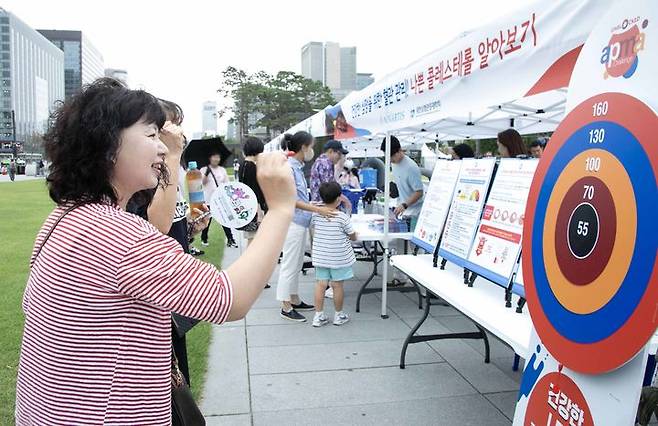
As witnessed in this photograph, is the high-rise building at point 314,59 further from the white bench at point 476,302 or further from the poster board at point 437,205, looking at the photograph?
the white bench at point 476,302

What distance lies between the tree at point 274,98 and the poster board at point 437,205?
164ft

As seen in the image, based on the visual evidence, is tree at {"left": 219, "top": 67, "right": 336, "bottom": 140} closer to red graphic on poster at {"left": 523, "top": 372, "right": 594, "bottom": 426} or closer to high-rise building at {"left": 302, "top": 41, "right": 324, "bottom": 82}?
high-rise building at {"left": 302, "top": 41, "right": 324, "bottom": 82}

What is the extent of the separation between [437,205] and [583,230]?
9.50 ft

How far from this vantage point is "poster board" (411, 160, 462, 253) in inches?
166

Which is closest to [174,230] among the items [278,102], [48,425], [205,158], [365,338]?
[48,425]

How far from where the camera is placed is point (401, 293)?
21.2 ft

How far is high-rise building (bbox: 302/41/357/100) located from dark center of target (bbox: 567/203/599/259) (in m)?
69.2

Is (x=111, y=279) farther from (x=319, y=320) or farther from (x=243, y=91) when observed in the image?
(x=243, y=91)

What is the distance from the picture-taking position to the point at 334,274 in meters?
5.07

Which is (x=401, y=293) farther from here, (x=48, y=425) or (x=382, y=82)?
(x=48, y=425)

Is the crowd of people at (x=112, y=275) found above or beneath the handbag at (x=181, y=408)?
above

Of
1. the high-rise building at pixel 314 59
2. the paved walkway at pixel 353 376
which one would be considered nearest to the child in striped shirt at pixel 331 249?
the paved walkway at pixel 353 376

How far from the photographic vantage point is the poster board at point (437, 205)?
4223mm

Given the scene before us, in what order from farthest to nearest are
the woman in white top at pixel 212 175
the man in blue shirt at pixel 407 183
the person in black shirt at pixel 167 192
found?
the woman in white top at pixel 212 175 → the man in blue shirt at pixel 407 183 → the person in black shirt at pixel 167 192
